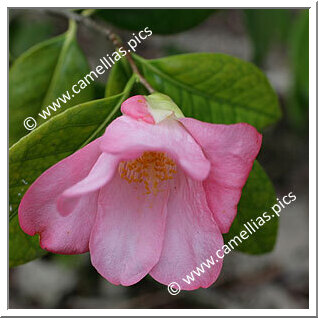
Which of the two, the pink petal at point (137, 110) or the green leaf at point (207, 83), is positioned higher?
the pink petal at point (137, 110)

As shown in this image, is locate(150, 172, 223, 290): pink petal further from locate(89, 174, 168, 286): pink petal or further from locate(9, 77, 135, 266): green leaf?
locate(9, 77, 135, 266): green leaf

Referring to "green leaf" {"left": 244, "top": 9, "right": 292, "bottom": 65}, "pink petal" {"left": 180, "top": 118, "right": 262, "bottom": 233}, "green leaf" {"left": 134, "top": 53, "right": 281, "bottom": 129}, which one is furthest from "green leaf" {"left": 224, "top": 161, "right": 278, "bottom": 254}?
"green leaf" {"left": 244, "top": 9, "right": 292, "bottom": 65}

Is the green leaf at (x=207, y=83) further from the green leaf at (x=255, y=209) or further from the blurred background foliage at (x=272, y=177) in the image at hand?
the blurred background foliage at (x=272, y=177)

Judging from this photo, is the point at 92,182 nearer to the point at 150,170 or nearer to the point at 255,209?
the point at 150,170

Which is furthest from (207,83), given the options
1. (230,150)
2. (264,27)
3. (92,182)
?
(264,27)

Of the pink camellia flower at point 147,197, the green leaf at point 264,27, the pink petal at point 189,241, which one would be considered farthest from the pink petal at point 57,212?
the green leaf at point 264,27

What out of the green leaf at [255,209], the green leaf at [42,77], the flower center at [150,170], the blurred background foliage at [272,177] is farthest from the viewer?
the blurred background foliage at [272,177]

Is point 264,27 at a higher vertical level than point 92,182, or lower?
lower
